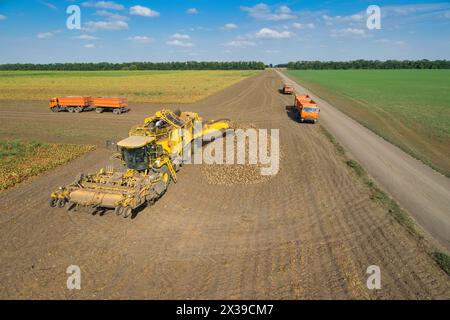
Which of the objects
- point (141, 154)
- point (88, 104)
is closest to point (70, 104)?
point (88, 104)

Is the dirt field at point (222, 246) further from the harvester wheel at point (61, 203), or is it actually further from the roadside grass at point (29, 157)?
the roadside grass at point (29, 157)

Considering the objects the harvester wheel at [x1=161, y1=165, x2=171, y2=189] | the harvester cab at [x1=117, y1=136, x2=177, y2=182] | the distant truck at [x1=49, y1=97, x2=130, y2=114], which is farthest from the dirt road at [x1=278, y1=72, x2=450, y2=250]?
the distant truck at [x1=49, y1=97, x2=130, y2=114]

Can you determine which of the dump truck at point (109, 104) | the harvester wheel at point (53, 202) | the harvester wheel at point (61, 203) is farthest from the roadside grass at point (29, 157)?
the dump truck at point (109, 104)

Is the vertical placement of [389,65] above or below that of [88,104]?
above

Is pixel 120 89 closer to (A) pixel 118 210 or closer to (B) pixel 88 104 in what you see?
(B) pixel 88 104
